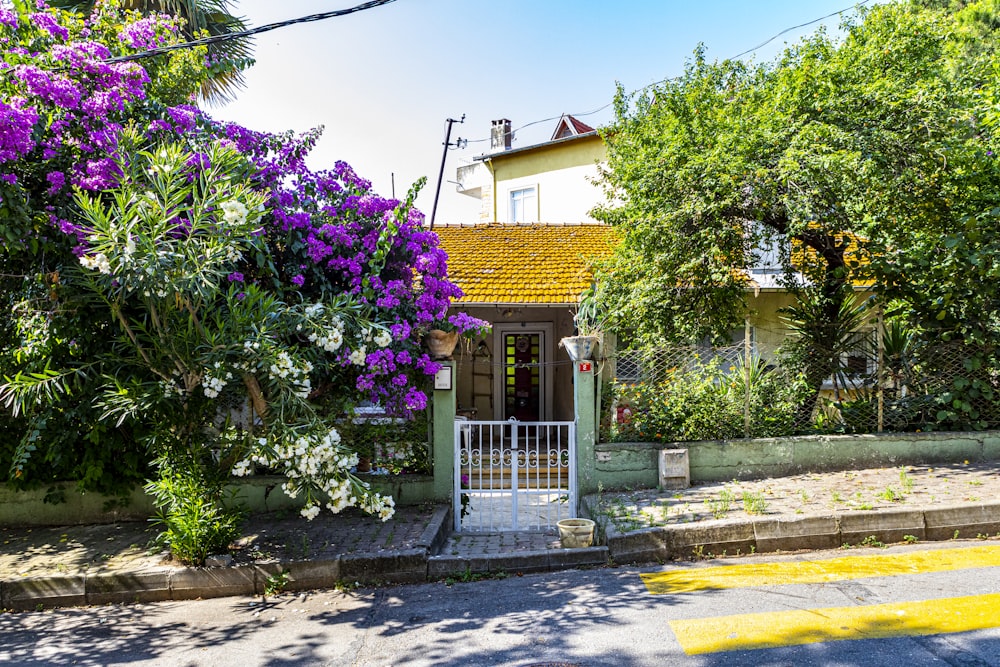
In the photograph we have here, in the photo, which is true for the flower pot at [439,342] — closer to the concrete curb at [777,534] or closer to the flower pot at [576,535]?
the flower pot at [576,535]

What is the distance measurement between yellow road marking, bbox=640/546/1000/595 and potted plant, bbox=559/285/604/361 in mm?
2691

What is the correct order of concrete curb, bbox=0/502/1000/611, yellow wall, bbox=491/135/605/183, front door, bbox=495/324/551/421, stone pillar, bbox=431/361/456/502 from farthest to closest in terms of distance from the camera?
yellow wall, bbox=491/135/605/183 < front door, bbox=495/324/551/421 < stone pillar, bbox=431/361/456/502 < concrete curb, bbox=0/502/1000/611

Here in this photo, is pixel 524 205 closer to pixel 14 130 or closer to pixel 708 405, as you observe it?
pixel 708 405

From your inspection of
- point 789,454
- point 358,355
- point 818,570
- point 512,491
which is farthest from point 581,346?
point 818,570

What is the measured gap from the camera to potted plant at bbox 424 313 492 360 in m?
7.05

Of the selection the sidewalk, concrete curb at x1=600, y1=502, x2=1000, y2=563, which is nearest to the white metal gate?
the sidewalk

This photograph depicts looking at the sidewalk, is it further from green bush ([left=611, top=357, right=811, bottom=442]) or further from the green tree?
the green tree

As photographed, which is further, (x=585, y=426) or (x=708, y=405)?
(x=708, y=405)

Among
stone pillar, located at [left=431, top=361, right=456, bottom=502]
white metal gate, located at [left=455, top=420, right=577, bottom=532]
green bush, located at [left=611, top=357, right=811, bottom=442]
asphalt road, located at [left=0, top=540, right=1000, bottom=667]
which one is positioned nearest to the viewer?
asphalt road, located at [left=0, top=540, right=1000, bottom=667]

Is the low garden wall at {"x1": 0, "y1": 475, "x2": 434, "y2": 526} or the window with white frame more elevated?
the window with white frame

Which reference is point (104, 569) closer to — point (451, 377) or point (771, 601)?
point (451, 377)

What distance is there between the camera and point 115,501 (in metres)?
7.15

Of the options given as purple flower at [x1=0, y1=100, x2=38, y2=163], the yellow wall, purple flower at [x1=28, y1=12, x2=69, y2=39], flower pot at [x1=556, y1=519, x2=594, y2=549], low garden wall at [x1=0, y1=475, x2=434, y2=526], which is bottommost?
flower pot at [x1=556, y1=519, x2=594, y2=549]

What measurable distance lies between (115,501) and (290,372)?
12.2 ft
